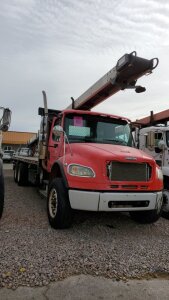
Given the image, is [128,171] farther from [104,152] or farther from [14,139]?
[14,139]

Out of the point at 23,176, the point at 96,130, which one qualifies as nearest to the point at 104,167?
the point at 96,130

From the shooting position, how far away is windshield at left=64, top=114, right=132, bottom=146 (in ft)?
20.7

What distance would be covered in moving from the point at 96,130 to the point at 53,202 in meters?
1.97

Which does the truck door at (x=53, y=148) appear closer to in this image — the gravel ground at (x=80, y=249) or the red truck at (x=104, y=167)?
the red truck at (x=104, y=167)

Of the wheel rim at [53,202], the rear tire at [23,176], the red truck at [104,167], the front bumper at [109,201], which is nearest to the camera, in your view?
the front bumper at [109,201]

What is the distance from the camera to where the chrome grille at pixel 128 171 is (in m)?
5.01

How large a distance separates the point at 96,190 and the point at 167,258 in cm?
153

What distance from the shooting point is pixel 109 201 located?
4840mm

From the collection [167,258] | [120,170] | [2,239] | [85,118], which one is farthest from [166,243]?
[85,118]

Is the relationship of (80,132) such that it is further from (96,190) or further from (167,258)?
(167,258)

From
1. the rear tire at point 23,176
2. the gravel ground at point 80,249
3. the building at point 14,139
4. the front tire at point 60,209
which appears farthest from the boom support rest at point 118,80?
the building at point 14,139

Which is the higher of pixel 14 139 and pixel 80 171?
pixel 14 139

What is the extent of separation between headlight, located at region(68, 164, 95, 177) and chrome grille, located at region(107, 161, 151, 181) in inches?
13.4

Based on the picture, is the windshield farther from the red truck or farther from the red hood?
the red hood
